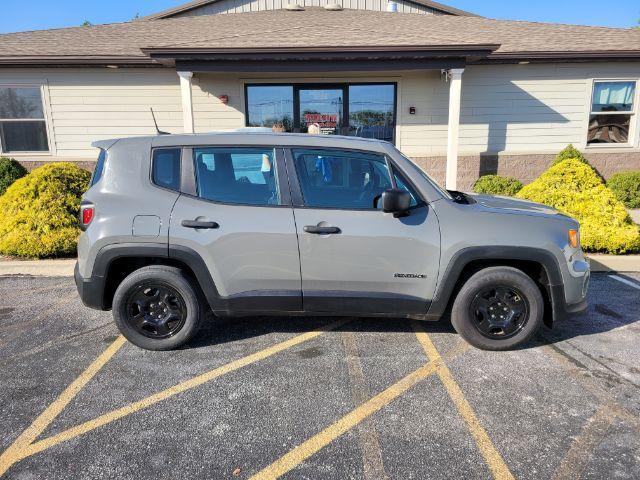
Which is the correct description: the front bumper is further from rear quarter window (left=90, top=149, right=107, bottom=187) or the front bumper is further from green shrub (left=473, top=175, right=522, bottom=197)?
Result: green shrub (left=473, top=175, right=522, bottom=197)


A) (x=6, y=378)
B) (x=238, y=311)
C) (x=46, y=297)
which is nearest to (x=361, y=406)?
(x=238, y=311)

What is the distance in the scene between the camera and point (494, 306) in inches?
145

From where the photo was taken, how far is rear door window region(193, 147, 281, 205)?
142 inches

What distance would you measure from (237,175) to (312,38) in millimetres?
7289

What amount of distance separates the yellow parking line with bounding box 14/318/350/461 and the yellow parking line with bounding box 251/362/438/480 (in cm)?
103

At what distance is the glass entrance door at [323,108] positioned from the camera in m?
11.0

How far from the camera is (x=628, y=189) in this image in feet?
33.5

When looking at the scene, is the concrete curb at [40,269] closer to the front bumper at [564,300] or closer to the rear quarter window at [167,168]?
the rear quarter window at [167,168]

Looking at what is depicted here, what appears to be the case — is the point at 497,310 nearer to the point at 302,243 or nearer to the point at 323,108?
the point at 302,243

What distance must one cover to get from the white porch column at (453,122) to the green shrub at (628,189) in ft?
12.4

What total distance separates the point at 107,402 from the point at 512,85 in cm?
1101

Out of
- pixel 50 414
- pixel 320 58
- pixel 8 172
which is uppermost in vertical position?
pixel 320 58

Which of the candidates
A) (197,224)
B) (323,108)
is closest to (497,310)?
(197,224)

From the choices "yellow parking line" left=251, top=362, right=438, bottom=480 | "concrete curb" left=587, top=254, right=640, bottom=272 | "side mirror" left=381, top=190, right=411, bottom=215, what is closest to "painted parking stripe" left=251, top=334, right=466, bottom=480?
"yellow parking line" left=251, top=362, right=438, bottom=480
